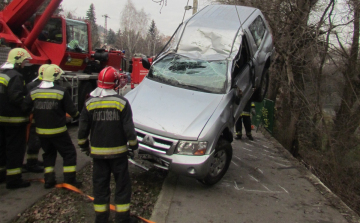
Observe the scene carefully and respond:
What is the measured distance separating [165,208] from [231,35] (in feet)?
11.4

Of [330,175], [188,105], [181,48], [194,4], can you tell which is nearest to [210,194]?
[188,105]

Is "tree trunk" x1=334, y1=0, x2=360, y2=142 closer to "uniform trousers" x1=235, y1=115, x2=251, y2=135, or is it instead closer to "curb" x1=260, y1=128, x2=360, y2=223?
"uniform trousers" x1=235, y1=115, x2=251, y2=135

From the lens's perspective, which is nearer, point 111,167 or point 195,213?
point 111,167

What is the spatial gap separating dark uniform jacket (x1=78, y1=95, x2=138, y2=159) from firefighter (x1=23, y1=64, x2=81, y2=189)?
96 centimetres

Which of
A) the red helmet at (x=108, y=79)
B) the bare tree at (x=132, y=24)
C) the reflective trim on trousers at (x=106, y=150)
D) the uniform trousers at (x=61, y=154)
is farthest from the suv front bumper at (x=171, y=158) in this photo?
the bare tree at (x=132, y=24)

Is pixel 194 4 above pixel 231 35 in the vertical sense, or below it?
above

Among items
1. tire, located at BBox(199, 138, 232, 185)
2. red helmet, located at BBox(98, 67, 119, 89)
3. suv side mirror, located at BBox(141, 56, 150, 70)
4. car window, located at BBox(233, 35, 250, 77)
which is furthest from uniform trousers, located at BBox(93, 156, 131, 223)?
car window, located at BBox(233, 35, 250, 77)

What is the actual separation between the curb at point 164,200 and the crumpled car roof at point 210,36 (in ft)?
7.43

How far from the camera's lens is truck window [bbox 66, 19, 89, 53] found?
26.3ft

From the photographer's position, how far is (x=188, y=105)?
4.72m

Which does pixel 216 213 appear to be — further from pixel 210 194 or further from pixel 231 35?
pixel 231 35

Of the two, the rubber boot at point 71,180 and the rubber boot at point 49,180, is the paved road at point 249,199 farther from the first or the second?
the rubber boot at point 49,180

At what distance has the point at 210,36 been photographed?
6.09 m

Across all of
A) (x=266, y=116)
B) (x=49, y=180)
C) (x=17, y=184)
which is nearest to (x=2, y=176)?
(x=17, y=184)
